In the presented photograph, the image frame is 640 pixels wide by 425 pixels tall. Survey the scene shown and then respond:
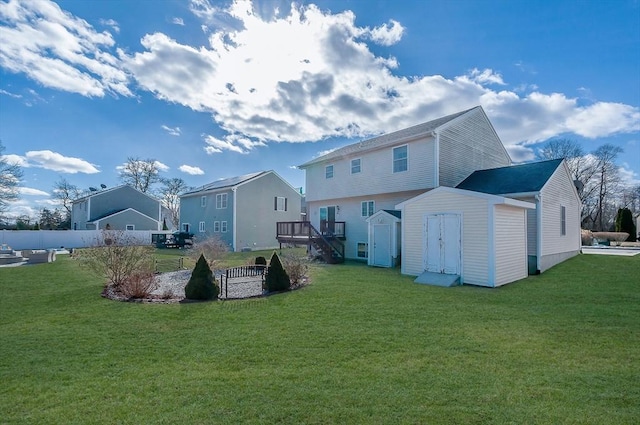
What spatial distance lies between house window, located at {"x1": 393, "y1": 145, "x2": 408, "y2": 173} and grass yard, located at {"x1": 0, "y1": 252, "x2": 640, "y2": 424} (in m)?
9.03

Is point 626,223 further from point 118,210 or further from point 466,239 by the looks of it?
point 118,210

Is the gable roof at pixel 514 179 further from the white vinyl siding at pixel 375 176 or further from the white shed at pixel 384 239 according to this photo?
the white shed at pixel 384 239

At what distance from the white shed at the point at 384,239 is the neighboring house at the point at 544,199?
415 cm

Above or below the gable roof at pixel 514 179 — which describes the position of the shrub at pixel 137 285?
below

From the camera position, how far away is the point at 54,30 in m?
9.66

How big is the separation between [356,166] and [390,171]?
2.62 meters

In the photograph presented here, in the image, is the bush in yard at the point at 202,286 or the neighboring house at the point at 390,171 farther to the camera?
the neighboring house at the point at 390,171

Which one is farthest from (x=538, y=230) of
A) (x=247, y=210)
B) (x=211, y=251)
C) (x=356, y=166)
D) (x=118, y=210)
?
(x=118, y=210)

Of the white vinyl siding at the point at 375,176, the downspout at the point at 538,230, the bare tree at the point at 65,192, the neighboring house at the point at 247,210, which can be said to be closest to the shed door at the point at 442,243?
the white vinyl siding at the point at 375,176

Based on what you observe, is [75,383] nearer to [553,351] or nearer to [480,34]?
[553,351]

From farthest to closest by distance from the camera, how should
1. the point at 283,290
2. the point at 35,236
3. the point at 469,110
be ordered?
the point at 35,236 < the point at 469,110 < the point at 283,290

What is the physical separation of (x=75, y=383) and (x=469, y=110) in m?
18.5

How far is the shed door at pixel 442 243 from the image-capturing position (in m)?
10.8

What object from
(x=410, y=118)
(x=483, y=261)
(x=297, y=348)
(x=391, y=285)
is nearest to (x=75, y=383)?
(x=297, y=348)
